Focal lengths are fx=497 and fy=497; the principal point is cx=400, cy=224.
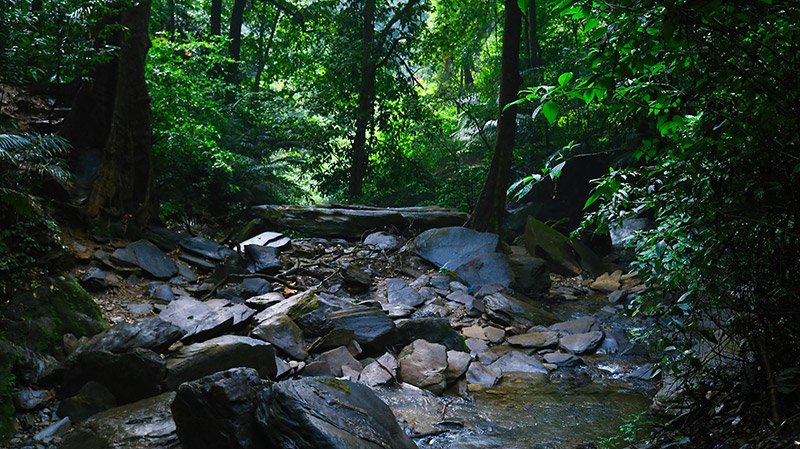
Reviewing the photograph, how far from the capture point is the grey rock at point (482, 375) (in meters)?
5.41

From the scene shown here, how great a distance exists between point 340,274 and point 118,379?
459 centimetres

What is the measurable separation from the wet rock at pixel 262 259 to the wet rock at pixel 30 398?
4.17m

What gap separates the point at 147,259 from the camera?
7.07m

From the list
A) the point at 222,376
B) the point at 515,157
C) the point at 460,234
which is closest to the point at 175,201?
the point at 460,234

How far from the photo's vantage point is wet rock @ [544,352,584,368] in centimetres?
597

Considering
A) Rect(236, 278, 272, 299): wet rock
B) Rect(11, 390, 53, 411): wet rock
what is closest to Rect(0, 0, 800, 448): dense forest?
Rect(11, 390, 53, 411): wet rock

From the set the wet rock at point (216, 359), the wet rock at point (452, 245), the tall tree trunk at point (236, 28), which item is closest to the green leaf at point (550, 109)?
the wet rock at point (216, 359)

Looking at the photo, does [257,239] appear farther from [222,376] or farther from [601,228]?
[601,228]

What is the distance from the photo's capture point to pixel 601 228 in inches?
109

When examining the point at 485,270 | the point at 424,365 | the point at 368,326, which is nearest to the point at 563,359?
the point at 424,365

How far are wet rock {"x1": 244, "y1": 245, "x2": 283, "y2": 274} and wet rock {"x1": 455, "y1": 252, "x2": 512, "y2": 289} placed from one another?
316 cm

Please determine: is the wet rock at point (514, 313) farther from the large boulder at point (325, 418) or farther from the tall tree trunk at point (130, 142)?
the tall tree trunk at point (130, 142)

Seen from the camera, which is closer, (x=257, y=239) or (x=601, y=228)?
(x=601, y=228)

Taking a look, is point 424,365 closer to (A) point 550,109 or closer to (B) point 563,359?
(B) point 563,359
